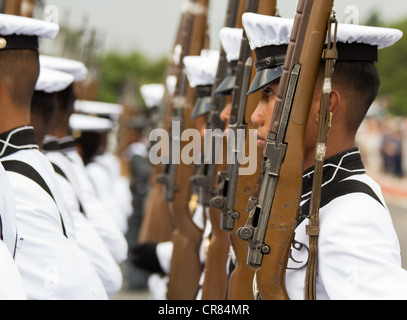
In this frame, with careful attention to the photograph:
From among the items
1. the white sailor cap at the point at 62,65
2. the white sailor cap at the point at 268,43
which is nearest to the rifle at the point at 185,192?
the white sailor cap at the point at 62,65

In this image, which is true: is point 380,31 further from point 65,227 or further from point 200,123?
point 200,123

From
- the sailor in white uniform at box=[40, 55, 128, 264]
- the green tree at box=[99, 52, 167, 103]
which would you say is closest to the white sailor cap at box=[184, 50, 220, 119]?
the sailor in white uniform at box=[40, 55, 128, 264]

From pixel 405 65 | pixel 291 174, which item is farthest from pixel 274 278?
pixel 405 65

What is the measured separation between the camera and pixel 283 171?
2549 mm

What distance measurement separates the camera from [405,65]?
37.2ft

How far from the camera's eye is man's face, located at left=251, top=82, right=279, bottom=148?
2.73 metres

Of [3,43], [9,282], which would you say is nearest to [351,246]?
[9,282]

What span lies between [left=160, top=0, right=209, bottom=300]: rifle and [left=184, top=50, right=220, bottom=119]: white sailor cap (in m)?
0.61

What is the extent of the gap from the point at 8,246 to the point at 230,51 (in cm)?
188

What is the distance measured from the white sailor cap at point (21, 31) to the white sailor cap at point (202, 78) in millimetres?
1661

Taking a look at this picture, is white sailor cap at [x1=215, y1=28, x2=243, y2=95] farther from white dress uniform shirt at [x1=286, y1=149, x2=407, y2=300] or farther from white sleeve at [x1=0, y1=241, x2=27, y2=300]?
white sleeve at [x1=0, y1=241, x2=27, y2=300]

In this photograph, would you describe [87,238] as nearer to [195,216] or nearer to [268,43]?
[195,216]

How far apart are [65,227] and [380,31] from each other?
5.26ft

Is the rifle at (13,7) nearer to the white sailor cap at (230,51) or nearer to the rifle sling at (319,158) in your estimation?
the white sailor cap at (230,51)
